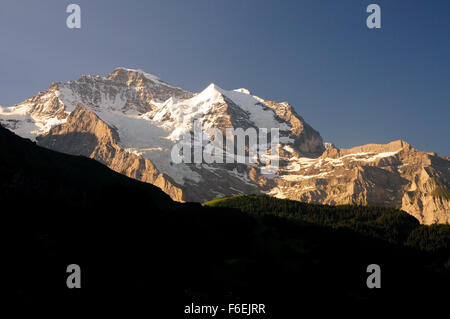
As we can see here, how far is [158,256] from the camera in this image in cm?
11844

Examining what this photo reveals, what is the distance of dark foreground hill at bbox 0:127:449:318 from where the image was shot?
307ft

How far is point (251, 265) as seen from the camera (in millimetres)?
136250

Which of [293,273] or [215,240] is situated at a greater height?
[215,240]

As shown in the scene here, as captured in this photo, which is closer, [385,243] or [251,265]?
[251,265]

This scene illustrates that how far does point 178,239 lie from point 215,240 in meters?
24.2

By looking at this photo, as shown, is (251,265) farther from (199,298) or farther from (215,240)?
(199,298)

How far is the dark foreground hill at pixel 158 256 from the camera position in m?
93.4

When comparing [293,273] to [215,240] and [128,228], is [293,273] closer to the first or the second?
[215,240]
